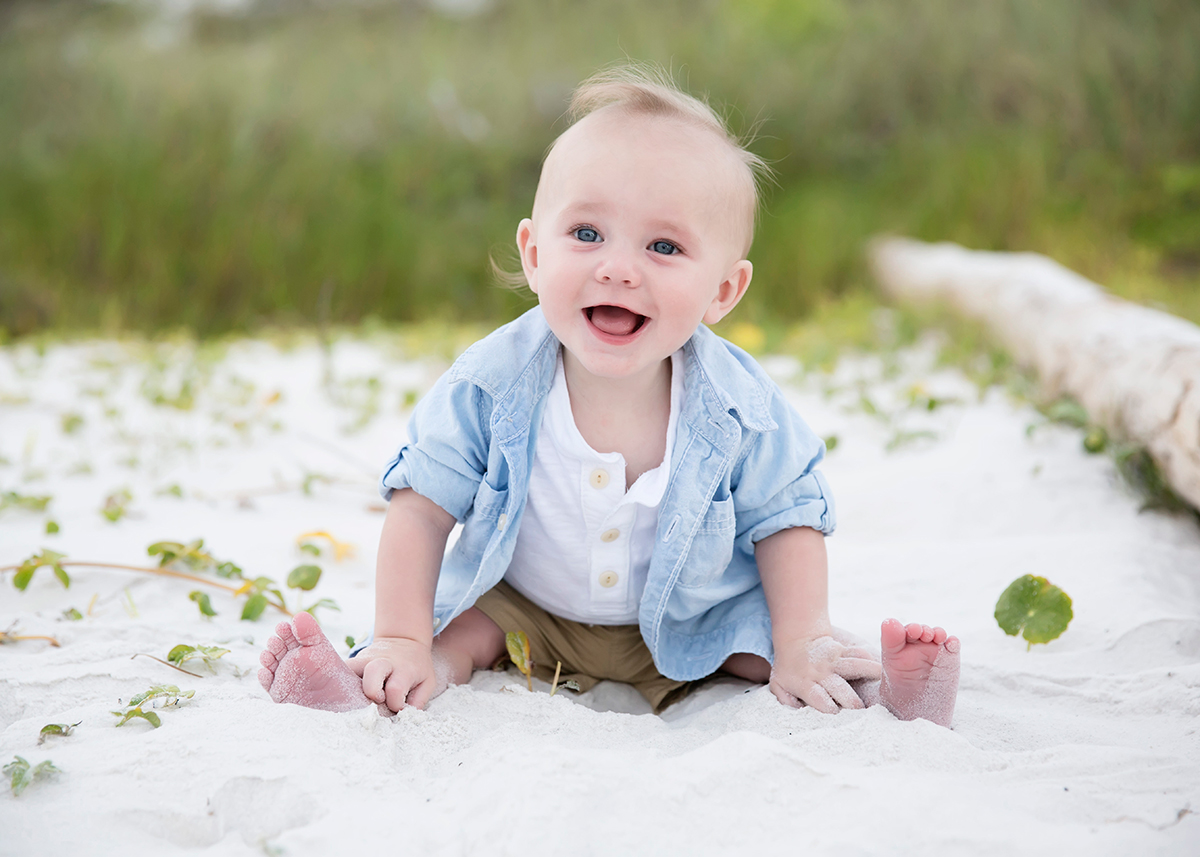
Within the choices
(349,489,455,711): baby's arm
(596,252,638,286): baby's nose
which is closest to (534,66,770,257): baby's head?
(596,252,638,286): baby's nose

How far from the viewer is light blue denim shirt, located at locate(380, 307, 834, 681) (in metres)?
1.71

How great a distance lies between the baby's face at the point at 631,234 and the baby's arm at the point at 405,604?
42 cm

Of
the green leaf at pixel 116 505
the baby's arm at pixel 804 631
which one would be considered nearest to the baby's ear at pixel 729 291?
the baby's arm at pixel 804 631

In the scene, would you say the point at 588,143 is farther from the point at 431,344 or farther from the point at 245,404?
the point at 431,344

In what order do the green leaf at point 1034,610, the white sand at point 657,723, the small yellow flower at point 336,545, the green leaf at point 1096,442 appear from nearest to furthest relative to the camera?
the white sand at point 657,723 → the green leaf at point 1034,610 → the small yellow flower at point 336,545 → the green leaf at point 1096,442

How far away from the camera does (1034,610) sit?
1837mm

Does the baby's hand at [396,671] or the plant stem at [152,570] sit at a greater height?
the baby's hand at [396,671]

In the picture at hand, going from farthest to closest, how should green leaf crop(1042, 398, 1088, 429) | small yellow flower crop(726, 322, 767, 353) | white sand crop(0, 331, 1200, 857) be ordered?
small yellow flower crop(726, 322, 767, 353)
green leaf crop(1042, 398, 1088, 429)
white sand crop(0, 331, 1200, 857)

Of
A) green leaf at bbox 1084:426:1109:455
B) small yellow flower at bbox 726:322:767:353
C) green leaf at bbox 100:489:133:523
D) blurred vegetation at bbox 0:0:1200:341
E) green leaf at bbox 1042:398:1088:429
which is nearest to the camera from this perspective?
green leaf at bbox 100:489:133:523

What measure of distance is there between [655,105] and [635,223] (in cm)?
22

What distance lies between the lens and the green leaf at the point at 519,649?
5.73 feet

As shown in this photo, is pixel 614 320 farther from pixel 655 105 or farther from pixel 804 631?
pixel 804 631

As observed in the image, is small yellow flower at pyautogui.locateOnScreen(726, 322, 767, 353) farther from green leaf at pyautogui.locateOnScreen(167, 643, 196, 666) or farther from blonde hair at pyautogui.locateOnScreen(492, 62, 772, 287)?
green leaf at pyautogui.locateOnScreen(167, 643, 196, 666)

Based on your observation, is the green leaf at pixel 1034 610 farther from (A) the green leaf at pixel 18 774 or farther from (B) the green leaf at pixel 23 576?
(B) the green leaf at pixel 23 576
